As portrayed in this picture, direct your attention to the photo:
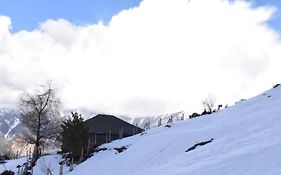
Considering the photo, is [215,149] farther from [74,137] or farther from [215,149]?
[74,137]

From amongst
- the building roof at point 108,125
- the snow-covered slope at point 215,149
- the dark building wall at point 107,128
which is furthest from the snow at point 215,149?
the building roof at point 108,125

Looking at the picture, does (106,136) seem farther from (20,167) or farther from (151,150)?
(151,150)

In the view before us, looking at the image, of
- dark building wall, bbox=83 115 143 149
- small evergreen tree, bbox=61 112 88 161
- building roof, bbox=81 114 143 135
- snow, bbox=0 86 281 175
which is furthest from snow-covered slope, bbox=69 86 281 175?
building roof, bbox=81 114 143 135

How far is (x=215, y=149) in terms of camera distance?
2102 cm

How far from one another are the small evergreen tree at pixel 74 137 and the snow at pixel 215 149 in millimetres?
2518

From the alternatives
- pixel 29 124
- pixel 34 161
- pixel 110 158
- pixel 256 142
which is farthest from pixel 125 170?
pixel 29 124

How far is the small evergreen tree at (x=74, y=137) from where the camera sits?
48562mm

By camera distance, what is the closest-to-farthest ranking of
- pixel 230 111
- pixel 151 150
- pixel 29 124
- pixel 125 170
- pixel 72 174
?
pixel 125 170, pixel 151 150, pixel 230 111, pixel 72 174, pixel 29 124

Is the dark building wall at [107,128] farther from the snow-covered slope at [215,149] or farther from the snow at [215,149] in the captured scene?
the snow-covered slope at [215,149]

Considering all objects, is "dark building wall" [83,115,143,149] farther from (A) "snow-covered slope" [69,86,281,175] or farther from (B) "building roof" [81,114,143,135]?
(A) "snow-covered slope" [69,86,281,175]

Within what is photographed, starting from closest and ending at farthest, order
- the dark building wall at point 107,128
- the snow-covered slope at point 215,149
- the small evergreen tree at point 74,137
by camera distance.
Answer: the snow-covered slope at point 215,149 → the small evergreen tree at point 74,137 → the dark building wall at point 107,128

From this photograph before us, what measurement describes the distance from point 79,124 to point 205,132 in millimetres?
22534

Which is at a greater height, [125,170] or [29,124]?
[29,124]

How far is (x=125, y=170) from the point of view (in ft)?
99.5
